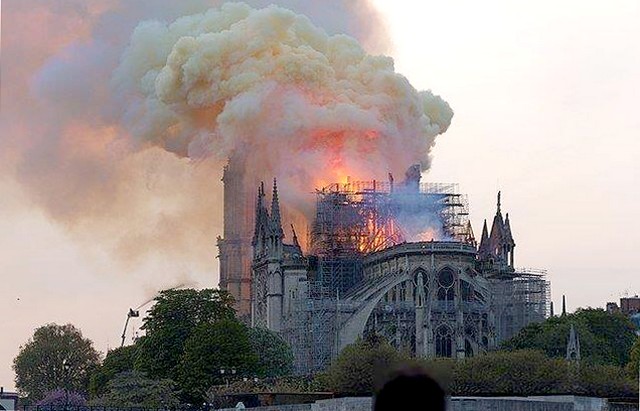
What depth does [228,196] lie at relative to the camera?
144 meters

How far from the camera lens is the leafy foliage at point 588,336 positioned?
104 meters

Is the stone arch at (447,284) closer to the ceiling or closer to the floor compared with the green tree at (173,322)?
closer to the ceiling

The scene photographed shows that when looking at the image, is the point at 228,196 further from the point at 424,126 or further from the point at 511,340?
the point at 511,340

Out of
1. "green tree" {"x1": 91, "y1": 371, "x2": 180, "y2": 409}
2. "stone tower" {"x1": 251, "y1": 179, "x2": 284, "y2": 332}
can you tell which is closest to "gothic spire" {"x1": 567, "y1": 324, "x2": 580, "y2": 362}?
"green tree" {"x1": 91, "y1": 371, "x2": 180, "y2": 409}

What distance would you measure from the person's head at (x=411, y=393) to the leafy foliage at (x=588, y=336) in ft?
313

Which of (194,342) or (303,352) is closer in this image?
(194,342)

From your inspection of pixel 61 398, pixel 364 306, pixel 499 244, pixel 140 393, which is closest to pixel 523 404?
pixel 140 393

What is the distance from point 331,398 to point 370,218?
2268 inches

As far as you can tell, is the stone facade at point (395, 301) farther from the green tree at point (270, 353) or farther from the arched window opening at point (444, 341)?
the green tree at point (270, 353)

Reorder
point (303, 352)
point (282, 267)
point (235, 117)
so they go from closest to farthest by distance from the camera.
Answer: point (303, 352)
point (282, 267)
point (235, 117)

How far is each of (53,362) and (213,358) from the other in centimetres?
4111

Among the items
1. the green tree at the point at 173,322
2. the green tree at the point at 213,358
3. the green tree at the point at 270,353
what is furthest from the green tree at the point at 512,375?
the green tree at the point at 173,322

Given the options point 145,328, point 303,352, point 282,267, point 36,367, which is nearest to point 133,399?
point 145,328

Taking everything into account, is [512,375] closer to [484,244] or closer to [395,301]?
[395,301]
